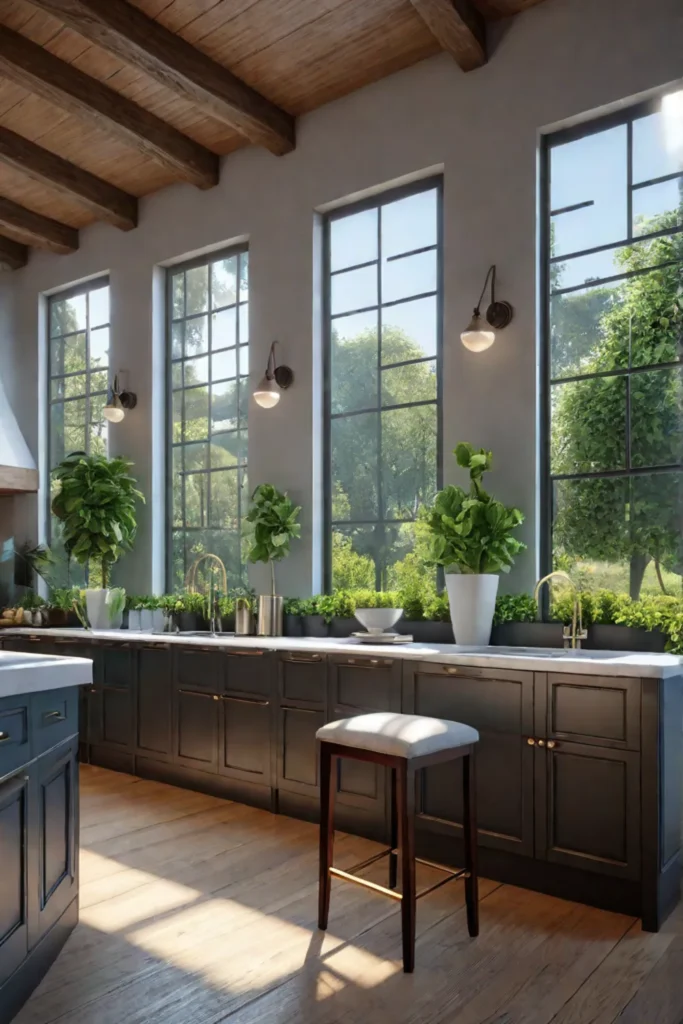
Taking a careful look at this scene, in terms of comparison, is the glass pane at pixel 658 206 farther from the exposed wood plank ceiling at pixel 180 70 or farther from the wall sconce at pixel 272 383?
the wall sconce at pixel 272 383

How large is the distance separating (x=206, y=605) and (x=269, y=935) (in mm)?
2733

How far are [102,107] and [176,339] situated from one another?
1580mm

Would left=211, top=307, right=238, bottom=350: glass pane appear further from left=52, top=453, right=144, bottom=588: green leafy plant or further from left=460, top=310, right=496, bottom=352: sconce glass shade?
left=460, top=310, right=496, bottom=352: sconce glass shade

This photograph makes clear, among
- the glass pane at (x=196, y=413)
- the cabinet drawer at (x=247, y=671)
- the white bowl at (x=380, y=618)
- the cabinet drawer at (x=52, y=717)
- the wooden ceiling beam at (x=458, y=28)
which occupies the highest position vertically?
the wooden ceiling beam at (x=458, y=28)

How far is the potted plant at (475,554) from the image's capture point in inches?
152

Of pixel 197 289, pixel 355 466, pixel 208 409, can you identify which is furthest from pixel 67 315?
pixel 355 466

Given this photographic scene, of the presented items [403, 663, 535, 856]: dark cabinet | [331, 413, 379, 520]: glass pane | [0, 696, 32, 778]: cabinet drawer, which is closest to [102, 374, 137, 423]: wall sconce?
[331, 413, 379, 520]: glass pane

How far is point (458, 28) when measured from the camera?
13.3ft

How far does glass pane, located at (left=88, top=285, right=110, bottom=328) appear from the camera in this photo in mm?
6586

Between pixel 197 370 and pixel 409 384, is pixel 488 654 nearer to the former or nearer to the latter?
pixel 409 384

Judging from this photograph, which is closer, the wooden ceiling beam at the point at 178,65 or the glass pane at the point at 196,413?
the wooden ceiling beam at the point at 178,65

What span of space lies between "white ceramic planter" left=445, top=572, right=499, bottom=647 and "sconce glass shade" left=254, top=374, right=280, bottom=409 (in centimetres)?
174

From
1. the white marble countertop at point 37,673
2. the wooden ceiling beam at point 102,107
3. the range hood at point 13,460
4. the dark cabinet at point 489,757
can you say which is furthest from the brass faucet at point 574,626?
the range hood at point 13,460

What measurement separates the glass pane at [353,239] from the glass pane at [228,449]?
1244mm
